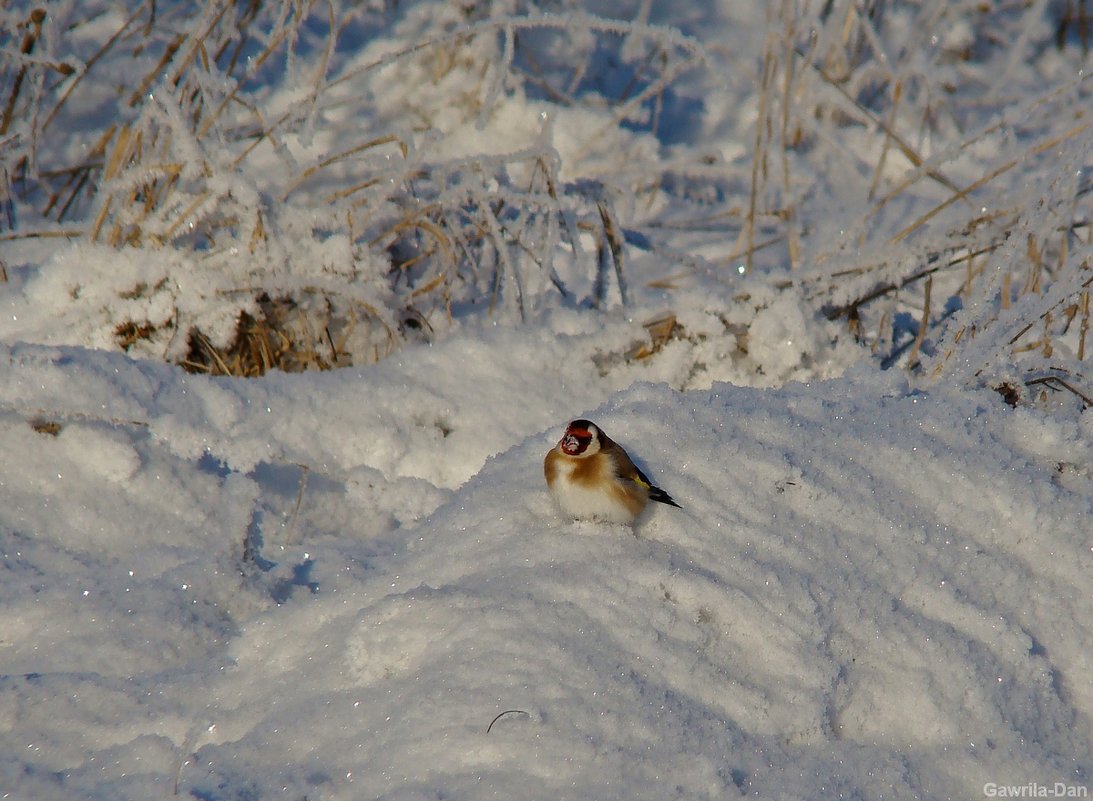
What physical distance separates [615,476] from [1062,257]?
3225 millimetres

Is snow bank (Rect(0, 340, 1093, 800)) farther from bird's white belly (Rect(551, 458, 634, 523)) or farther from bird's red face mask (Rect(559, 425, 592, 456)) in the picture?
bird's red face mask (Rect(559, 425, 592, 456))

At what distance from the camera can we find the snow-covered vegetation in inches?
72.4

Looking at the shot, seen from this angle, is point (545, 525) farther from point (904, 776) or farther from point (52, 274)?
point (52, 274)

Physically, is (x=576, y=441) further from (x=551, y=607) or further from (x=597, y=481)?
Answer: (x=551, y=607)

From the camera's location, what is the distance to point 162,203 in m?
3.69

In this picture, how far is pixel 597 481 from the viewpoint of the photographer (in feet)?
6.92

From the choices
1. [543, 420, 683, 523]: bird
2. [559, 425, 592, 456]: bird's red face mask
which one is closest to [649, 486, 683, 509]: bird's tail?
[543, 420, 683, 523]: bird

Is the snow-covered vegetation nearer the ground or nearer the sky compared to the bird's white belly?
nearer the ground

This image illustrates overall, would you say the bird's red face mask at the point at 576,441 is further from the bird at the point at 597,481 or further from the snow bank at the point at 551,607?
the snow bank at the point at 551,607

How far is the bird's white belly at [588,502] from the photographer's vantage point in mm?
2139

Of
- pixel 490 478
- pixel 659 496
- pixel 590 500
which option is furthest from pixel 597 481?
pixel 490 478

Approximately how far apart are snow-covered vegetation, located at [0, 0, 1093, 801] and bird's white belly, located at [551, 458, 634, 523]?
52 millimetres

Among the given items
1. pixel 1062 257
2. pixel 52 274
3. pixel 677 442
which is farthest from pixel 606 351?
pixel 1062 257

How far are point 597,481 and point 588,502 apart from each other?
6cm
